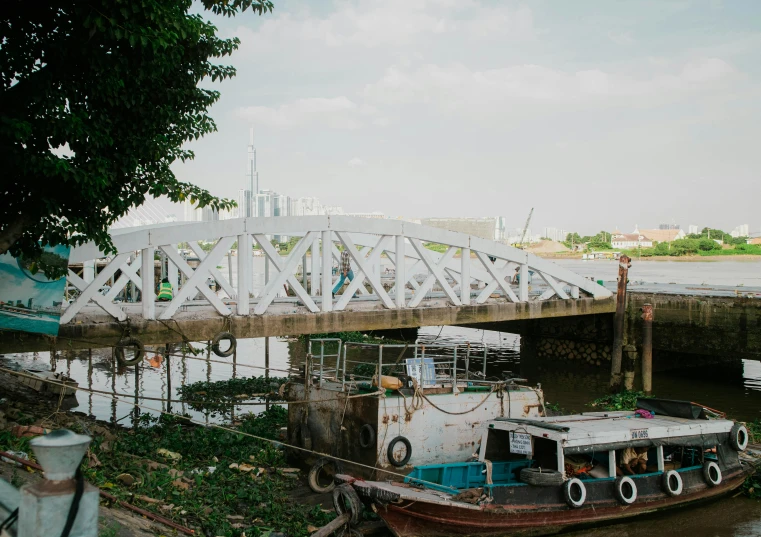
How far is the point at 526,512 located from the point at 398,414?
3.01 m

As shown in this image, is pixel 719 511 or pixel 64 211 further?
pixel 719 511

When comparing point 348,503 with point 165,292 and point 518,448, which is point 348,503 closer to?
point 518,448

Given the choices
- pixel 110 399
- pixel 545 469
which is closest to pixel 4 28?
pixel 545 469

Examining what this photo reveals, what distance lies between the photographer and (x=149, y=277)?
52.6ft

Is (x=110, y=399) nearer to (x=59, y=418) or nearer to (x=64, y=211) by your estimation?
(x=59, y=418)

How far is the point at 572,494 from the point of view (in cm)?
1167

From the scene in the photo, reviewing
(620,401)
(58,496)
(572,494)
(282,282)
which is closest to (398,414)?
(572,494)

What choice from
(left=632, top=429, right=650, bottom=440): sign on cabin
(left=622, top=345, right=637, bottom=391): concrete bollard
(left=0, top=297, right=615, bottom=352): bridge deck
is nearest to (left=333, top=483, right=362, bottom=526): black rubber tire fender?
(left=632, top=429, right=650, bottom=440): sign on cabin

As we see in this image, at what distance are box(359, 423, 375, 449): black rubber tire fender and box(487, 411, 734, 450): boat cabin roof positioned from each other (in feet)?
7.45

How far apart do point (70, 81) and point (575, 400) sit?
19.5 m

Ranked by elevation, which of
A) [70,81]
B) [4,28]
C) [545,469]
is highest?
[4,28]

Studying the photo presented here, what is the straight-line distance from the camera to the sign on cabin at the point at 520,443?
38.5ft

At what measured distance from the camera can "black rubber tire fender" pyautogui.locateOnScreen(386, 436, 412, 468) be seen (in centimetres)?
1271

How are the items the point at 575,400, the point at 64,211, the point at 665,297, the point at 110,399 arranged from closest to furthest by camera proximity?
the point at 64,211, the point at 110,399, the point at 575,400, the point at 665,297
